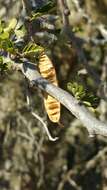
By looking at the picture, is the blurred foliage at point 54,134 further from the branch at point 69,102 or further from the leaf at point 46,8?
the branch at point 69,102

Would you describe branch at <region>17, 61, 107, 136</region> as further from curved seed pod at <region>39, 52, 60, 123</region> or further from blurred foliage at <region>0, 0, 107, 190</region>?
blurred foliage at <region>0, 0, 107, 190</region>

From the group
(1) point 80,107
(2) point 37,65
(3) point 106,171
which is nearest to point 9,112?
(3) point 106,171

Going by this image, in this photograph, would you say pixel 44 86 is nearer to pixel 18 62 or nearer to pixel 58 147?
pixel 18 62

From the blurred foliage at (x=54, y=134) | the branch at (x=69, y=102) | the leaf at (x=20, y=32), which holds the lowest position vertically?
the blurred foliage at (x=54, y=134)

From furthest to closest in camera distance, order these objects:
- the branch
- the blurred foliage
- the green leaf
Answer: the blurred foliage → the green leaf → the branch

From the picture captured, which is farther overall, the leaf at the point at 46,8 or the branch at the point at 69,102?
the leaf at the point at 46,8

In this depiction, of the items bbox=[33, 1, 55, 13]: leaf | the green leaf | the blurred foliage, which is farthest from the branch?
the blurred foliage

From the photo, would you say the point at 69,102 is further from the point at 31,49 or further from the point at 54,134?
the point at 54,134

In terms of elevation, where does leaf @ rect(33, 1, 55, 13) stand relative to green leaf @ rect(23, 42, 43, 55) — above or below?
above

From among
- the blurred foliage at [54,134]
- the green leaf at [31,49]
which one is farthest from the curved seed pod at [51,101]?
the blurred foliage at [54,134]
